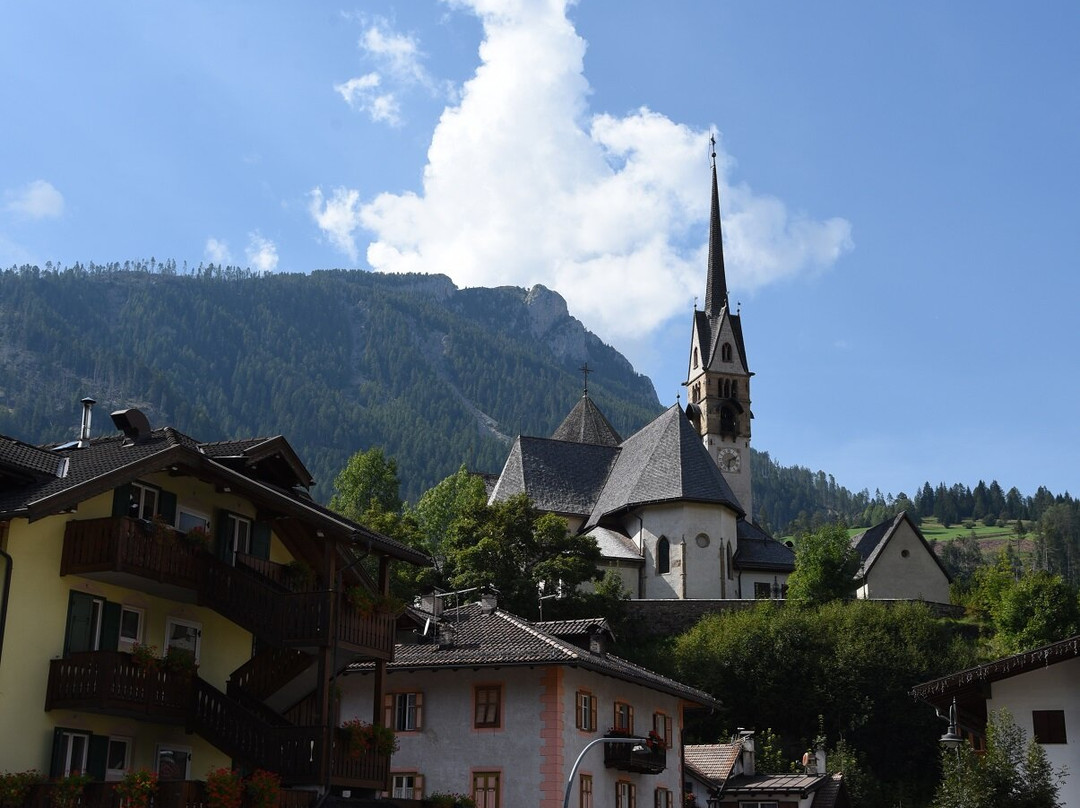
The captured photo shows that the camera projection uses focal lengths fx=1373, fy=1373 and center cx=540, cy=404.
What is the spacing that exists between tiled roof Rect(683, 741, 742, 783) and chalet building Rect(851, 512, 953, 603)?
90.8 ft

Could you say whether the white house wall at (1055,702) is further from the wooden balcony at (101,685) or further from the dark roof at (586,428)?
the dark roof at (586,428)

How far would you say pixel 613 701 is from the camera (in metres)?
43.4

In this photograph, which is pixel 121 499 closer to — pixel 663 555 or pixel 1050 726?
pixel 1050 726

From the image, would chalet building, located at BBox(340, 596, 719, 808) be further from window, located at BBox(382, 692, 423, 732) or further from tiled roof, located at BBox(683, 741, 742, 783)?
tiled roof, located at BBox(683, 741, 742, 783)

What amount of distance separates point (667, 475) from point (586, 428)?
23958 mm

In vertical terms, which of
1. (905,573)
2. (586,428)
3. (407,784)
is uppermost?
(586,428)

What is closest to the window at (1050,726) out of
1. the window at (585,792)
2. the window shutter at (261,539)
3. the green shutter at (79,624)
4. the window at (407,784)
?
the window at (585,792)


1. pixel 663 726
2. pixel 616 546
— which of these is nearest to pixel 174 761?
pixel 663 726

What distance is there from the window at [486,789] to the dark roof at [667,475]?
45.1 metres

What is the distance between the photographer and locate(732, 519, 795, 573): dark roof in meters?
86.1

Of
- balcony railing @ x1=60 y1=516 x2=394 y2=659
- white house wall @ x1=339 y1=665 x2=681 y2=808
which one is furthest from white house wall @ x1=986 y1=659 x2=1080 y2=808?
balcony railing @ x1=60 y1=516 x2=394 y2=659

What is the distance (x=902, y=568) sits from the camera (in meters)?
83.1

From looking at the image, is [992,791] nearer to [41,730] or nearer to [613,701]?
[613,701]

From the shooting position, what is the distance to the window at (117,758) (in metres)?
27.2
